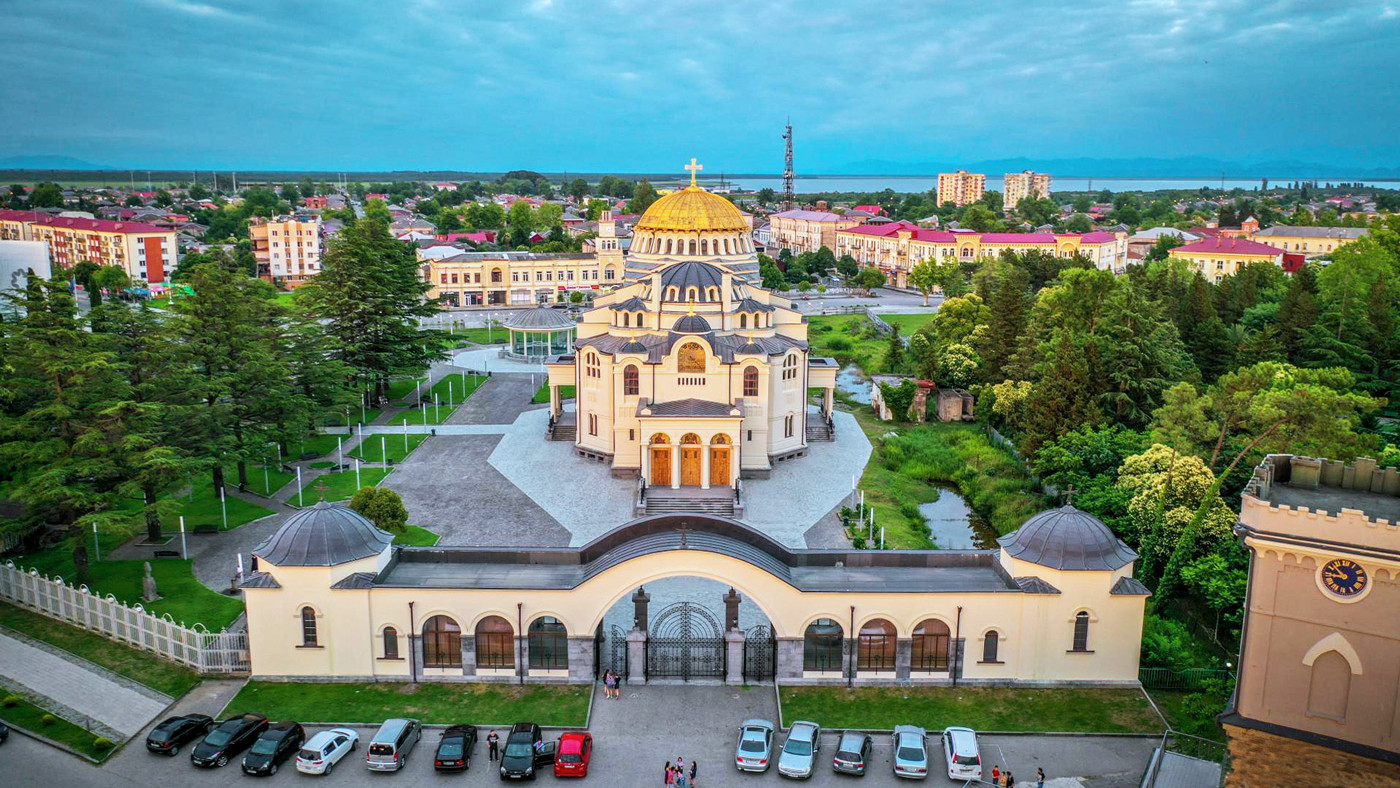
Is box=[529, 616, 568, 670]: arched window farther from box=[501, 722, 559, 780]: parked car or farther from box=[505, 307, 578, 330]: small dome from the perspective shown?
box=[505, 307, 578, 330]: small dome

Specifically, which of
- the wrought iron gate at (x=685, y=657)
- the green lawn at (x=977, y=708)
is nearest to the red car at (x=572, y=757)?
the wrought iron gate at (x=685, y=657)

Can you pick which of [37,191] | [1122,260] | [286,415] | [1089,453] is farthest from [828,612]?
[37,191]

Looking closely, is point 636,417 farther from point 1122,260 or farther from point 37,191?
point 37,191

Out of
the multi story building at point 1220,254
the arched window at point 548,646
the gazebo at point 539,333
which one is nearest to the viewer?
the arched window at point 548,646

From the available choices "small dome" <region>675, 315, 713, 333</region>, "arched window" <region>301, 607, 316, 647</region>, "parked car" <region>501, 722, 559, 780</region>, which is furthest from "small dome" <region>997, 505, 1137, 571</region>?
"small dome" <region>675, 315, 713, 333</region>

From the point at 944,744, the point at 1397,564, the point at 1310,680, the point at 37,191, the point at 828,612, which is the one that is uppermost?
the point at 37,191

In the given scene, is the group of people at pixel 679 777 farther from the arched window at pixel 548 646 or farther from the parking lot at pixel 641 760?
the arched window at pixel 548 646

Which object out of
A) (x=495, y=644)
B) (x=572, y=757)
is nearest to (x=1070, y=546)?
(x=572, y=757)
